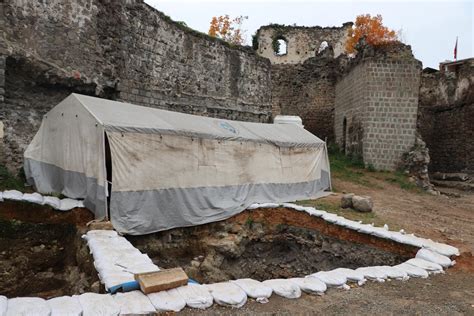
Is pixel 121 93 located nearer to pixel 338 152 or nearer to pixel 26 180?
pixel 26 180

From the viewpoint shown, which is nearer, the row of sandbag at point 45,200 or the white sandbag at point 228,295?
the white sandbag at point 228,295

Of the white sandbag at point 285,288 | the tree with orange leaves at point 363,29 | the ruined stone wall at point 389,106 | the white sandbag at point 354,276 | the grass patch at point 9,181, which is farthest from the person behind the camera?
the tree with orange leaves at point 363,29

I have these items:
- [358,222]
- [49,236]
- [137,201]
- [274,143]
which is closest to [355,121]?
[274,143]

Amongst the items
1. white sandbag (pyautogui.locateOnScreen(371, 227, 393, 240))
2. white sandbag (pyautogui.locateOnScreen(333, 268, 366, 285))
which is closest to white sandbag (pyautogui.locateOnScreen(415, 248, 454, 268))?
white sandbag (pyautogui.locateOnScreen(371, 227, 393, 240))

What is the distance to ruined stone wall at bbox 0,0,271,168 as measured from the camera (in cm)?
739

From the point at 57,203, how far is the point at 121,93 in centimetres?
470

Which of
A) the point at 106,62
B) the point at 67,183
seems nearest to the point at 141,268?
the point at 67,183

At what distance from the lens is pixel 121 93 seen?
9656mm

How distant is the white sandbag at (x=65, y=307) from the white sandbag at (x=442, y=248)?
195 inches

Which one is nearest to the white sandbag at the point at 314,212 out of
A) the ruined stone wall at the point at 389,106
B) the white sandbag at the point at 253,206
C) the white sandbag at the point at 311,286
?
the white sandbag at the point at 253,206

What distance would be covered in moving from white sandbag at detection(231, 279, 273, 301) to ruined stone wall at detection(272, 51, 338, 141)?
51.7 feet

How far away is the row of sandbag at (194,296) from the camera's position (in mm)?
2621

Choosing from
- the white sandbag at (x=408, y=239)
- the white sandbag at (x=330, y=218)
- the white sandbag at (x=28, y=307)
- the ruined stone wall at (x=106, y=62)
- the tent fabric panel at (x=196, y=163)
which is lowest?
the white sandbag at (x=408, y=239)

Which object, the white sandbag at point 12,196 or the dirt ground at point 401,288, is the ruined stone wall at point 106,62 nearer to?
the white sandbag at point 12,196
